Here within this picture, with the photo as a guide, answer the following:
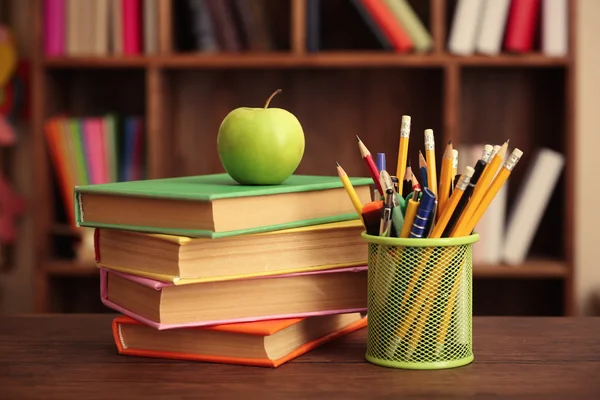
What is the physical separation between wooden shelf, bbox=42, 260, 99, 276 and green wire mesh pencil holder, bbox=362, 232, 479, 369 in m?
1.57

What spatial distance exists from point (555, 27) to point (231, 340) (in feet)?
5.21

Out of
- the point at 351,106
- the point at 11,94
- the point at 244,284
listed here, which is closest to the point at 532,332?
the point at 244,284

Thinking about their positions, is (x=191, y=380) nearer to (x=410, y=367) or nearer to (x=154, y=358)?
(x=154, y=358)

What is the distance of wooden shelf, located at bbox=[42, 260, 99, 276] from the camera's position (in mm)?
2252

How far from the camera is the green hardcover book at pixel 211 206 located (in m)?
0.81

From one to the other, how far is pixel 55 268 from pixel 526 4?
1423mm

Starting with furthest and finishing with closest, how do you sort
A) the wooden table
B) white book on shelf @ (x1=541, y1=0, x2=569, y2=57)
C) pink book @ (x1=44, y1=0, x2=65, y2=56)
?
pink book @ (x1=44, y1=0, x2=65, y2=56) → white book on shelf @ (x1=541, y1=0, x2=569, y2=57) → the wooden table

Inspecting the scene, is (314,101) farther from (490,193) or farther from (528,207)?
(490,193)

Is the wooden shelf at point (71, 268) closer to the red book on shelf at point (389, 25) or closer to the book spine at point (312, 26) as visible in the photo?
the book spine at point (312, 26)

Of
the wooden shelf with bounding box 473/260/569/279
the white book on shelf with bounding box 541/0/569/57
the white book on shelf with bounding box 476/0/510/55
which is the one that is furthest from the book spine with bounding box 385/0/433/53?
the wooden shelf with bounding box 473/260/569/279

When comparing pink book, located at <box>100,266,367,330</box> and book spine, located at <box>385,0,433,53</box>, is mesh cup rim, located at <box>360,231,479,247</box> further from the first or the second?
book spine, located at <box>385,0,433,53</box>

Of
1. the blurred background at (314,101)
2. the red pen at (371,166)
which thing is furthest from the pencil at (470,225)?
the blurred background at (314,101)

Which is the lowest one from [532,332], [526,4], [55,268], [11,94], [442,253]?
[55,268]

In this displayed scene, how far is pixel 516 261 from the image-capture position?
2205 millimetres
